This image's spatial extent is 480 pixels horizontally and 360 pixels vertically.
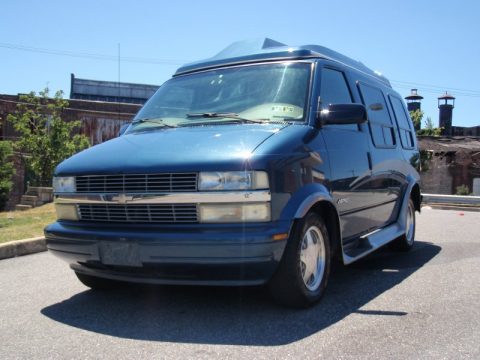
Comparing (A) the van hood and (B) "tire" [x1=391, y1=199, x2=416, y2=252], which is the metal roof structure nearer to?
(B) "tire" [x1=391, y1=199, x2=416, y2=252]

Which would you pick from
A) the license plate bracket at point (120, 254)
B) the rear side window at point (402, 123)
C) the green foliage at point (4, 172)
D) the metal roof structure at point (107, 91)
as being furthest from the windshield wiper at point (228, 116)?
the metal roof structure at point (107, 91)

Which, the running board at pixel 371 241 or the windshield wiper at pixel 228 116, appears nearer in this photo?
the windshield wiper at pixel 228 116

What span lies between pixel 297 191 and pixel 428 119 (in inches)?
1247

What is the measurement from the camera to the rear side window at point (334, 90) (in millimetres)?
4723

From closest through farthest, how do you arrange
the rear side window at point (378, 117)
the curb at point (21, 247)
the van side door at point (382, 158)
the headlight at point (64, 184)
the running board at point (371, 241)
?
the headlight at point (64, 184), the running board at point (371, 241), the van side door at point (382, 158), the rear side window at point (378, 117), the curb at point (21, 247)

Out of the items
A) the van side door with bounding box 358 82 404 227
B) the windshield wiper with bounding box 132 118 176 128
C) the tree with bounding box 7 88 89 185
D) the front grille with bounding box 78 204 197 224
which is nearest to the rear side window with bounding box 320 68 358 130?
A: the van side door with bounding box 358 82 404 227

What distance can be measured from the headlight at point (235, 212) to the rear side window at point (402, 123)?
12.7 feet

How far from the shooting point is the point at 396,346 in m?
3.32

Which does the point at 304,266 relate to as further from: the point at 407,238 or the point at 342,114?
the point at 407,238

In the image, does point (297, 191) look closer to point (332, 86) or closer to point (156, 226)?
point (156, 226)

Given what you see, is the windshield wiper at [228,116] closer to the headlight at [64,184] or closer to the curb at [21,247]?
the headlight at [64,184]

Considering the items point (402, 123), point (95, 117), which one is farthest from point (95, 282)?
point (95, 117)

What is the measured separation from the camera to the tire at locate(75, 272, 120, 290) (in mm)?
4625

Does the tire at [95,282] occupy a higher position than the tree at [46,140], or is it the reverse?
the tree at [46,140]
